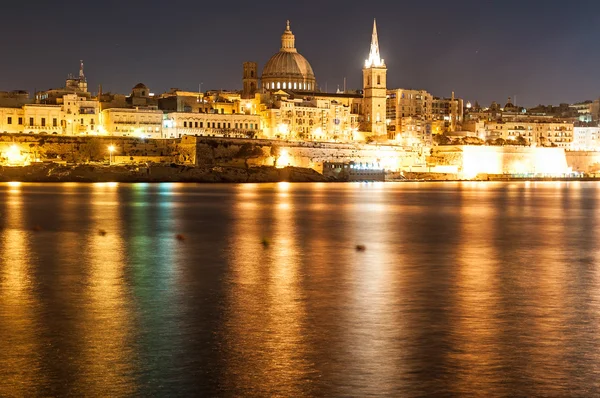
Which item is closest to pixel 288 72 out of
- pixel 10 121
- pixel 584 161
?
pixel 10 121

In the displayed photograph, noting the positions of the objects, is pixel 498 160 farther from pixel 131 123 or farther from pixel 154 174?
pixel 131 123

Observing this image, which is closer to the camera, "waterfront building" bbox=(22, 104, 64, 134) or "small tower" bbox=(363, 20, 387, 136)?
"waterfront building" bbox=(22, 104, 64, 134)

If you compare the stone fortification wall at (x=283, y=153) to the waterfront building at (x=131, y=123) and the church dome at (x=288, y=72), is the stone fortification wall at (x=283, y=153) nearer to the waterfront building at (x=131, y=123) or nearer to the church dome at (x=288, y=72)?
the waterfront building at (x=131, y=123)

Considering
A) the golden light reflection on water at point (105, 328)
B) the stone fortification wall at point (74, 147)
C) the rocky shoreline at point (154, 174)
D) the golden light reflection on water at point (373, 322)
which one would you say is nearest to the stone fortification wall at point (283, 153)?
the rocky shoreline at point (154, 174)

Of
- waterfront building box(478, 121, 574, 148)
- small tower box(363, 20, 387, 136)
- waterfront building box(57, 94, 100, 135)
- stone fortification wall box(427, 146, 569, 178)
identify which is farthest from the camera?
Answer: waterfront building box(478, 121, 574, 148)

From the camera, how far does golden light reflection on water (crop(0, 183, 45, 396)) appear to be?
5.66 metres

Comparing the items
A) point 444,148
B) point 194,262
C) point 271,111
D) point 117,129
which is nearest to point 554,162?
point 444,148

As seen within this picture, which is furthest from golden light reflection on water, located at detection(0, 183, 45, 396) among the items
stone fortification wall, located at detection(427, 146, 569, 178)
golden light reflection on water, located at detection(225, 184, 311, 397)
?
stone fortification wall, located at detection(427, 146, 569, 178)

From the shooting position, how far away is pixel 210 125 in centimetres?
5750

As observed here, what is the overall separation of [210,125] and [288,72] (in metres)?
14.7

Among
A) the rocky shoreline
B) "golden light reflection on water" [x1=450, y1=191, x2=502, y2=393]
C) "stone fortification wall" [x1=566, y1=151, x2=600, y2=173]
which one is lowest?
"golden light reflection on water" [x1=450, y1=191, x2=502, y2=393]

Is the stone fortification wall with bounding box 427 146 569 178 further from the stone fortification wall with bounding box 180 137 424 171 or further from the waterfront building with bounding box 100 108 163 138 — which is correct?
the waterfront building with bounding box 100 108 163 138

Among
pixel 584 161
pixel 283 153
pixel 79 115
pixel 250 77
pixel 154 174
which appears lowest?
pixel 154 174

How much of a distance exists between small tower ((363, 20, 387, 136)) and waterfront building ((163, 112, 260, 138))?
12361mm
